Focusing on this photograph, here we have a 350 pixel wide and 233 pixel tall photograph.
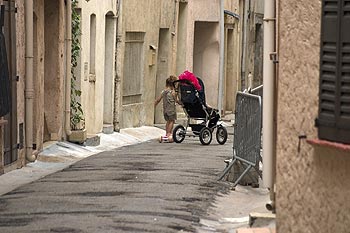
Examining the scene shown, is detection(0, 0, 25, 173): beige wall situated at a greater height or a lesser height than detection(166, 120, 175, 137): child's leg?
greater

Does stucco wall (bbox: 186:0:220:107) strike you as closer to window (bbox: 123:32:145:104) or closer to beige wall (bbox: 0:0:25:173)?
window (bbox: 123:32:145:104)

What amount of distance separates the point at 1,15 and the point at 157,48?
1556 centimetres

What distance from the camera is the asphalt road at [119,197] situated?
34.9ft

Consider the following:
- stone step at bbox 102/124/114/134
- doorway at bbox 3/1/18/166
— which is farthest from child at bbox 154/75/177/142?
doorway at bbox 3/1/18/166

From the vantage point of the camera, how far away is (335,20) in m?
8.06

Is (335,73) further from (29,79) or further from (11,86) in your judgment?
(29,79)

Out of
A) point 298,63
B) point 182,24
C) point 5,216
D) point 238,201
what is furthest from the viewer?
point 182,24

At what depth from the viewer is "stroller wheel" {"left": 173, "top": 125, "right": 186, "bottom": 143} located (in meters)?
23.8

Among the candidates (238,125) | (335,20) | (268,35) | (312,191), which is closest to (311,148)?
(312,191)

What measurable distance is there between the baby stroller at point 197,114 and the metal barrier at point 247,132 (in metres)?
8.19

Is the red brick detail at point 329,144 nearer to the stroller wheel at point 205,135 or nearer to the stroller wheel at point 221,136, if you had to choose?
the stroller wheel at point 205,135

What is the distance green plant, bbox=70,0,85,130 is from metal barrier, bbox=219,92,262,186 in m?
7.30

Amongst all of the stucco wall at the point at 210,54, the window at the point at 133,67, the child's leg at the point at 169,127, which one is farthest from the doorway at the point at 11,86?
the stucco wall at the point at 210,54

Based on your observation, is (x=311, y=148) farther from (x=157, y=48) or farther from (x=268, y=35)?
(x=157, y=48)
